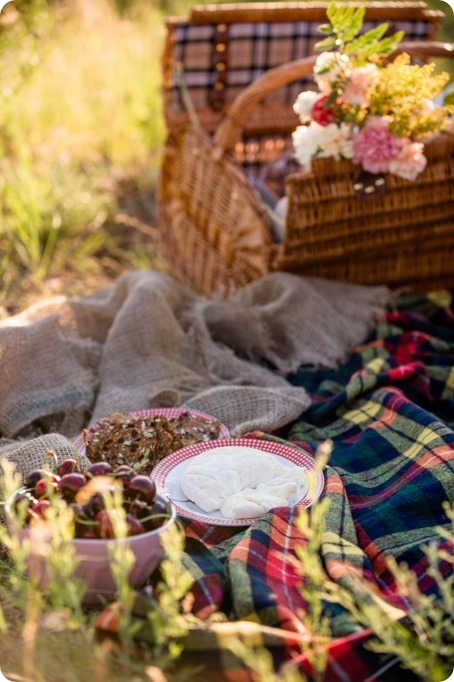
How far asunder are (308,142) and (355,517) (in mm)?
1434

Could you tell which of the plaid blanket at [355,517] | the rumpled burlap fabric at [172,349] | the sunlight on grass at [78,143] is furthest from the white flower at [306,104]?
the sunlight on grass at [78,143]

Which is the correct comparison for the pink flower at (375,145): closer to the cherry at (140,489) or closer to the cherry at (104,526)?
the cherry at (140,489)

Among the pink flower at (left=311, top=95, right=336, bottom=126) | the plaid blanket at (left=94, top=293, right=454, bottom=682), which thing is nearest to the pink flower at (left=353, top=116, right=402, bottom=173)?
the pink flower at (left=311, top=95, right=336, bottom=126)

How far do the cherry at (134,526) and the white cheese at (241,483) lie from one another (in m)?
0.36

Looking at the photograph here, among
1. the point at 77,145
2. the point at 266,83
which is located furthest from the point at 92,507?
the point at 77,145

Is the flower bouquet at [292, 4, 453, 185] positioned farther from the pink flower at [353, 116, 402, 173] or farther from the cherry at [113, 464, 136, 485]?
the cherry at [113, 464, 136, 485]

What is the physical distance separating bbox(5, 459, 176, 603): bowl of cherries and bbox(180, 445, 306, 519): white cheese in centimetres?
28

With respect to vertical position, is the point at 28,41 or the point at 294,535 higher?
the point at 28,41

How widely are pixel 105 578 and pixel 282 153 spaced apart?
2.92 meters

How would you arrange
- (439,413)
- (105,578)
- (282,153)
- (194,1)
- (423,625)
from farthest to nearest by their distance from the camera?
(194,1) → (282,153) → (439,413) → (105,578) → (423,625)

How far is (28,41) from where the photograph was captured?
5.68 meters

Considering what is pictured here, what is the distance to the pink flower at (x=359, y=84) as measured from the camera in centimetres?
273

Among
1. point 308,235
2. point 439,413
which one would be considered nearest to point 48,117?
point 308,235

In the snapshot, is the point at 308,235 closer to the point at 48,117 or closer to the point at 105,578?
the point at 105,578
